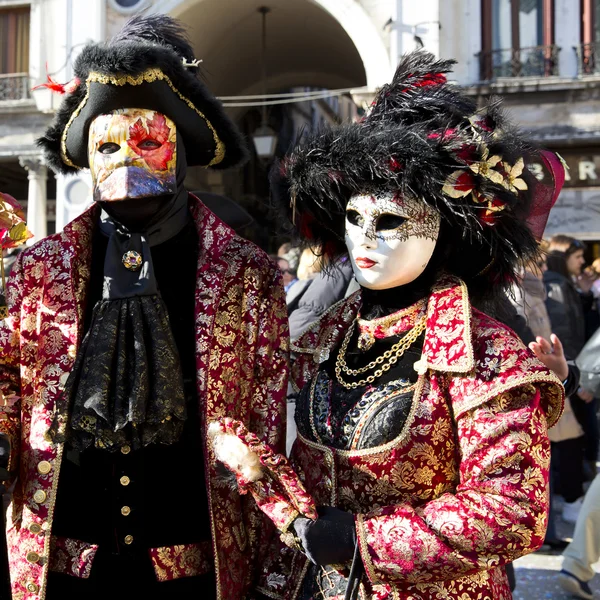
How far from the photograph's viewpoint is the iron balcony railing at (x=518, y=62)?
31.5 ft

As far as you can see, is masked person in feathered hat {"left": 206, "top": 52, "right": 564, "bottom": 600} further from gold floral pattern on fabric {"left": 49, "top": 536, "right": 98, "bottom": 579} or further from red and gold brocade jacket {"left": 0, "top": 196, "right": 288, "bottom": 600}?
gold floral pattern on fabric {"left": 49, "top": 536, "right": 98, "bottom": 579}

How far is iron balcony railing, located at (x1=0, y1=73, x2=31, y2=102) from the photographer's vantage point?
432 inches

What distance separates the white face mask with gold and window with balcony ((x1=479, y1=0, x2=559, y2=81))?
27.3 ft

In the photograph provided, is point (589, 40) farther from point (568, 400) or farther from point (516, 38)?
point (568, 400)

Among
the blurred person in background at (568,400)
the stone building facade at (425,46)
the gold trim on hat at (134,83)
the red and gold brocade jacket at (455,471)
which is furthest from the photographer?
the stone building facade at (425,46)

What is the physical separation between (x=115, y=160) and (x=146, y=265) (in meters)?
0.28

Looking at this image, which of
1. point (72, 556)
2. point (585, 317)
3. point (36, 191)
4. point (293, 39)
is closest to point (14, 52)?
point (36, 191)

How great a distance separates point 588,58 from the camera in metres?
9.46

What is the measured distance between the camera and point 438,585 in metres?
1.69

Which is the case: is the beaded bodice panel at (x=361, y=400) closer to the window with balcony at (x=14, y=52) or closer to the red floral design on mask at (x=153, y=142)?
the red floral design on mask at (x=153, y=142)

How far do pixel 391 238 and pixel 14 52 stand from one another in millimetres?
10650

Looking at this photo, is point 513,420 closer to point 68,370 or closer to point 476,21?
point 68,370

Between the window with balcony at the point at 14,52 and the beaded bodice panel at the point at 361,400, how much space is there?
10.1 metres

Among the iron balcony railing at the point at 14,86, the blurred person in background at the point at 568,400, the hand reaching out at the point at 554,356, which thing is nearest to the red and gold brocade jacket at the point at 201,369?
the hand reaching out at the point at 554,356
